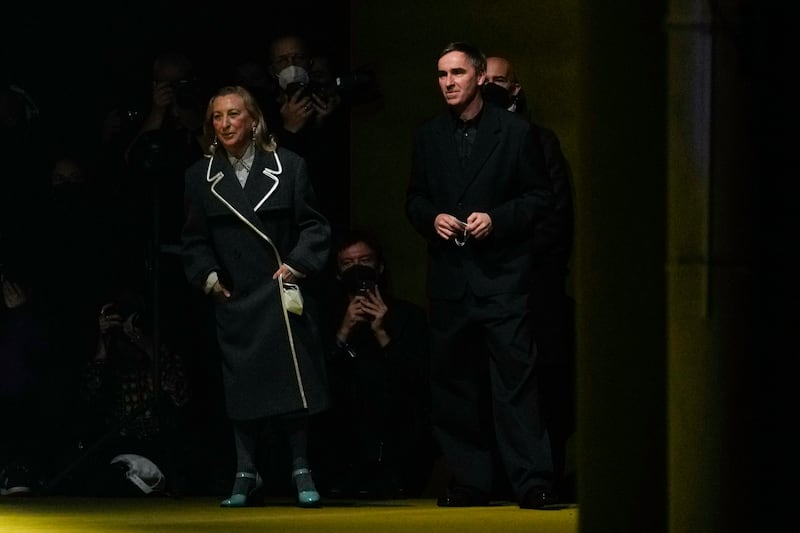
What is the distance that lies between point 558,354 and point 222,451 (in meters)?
1.40

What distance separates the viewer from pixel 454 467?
24.8 ft

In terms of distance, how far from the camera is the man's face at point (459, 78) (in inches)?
295

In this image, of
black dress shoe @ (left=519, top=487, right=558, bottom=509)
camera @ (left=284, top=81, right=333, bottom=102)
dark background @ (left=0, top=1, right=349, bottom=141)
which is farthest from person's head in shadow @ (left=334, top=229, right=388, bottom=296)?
black dress shoe @ (left=519, top=487, right=558, bottom=509)

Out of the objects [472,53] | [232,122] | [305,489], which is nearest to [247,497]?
[305,489]

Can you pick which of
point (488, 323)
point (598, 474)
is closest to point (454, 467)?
point (488, 323)

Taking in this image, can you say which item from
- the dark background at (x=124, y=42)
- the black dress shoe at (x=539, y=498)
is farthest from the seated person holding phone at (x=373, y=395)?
the dark background at (x=124, y=42)

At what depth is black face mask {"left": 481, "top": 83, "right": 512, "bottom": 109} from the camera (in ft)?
26.3

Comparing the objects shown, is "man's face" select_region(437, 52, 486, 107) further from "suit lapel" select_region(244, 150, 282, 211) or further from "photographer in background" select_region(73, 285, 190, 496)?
"photographer in background" select_region(73, 285, 190, 496)

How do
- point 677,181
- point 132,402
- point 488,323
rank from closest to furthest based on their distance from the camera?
point 677,181 < point 488,323 < point 132,402

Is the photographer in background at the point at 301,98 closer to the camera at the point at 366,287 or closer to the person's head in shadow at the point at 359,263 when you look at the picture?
the person's head in shadow at the point at 359,263

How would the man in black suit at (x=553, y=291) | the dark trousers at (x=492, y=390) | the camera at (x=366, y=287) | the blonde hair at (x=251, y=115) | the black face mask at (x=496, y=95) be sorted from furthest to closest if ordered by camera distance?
1. the camera at (x=366, y=287)
2. the black face mask at (x=496, y=95)
3. the man in black suit at (x=553, y=291)
4. the blonde hair at (x=251, y=115)
5. the dark trousers at (x=492, y=390)

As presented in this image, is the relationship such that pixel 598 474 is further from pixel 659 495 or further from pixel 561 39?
pixel 561 39

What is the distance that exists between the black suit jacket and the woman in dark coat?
0.41 metres

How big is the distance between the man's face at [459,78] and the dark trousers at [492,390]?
27.5 inches
